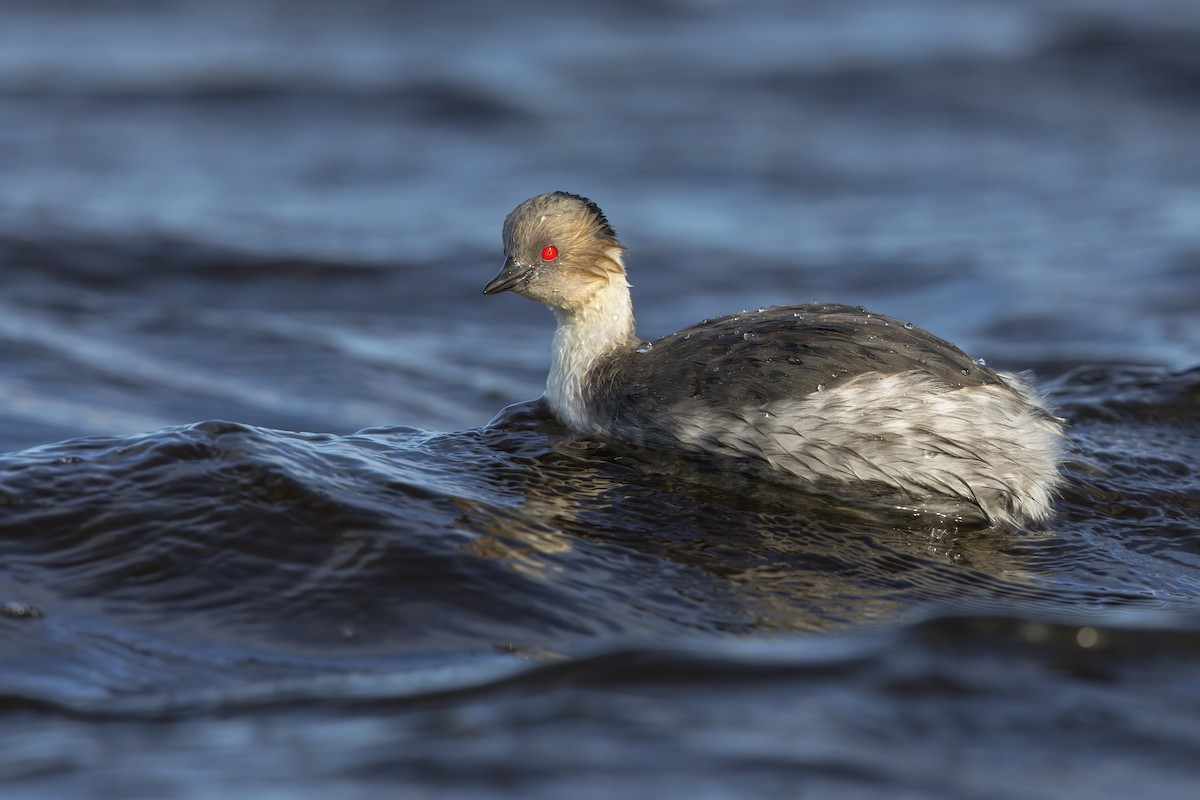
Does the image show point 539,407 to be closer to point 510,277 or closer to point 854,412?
point 510,277

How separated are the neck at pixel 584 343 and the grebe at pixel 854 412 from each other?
401 millimetres

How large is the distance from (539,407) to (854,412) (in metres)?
1.68

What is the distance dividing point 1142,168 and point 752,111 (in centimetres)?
389

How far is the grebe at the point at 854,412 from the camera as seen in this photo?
18.7ft

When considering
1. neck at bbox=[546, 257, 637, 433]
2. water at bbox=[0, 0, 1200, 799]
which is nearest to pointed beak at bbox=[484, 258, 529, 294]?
neck at bbox=[546, 257, 637, 433]

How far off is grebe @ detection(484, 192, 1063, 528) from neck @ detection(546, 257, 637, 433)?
401 millimetres

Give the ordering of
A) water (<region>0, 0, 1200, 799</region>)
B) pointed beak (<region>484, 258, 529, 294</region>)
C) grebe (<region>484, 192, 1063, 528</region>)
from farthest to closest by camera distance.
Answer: pointed beak (<region>484, 258, 529, 294</region>), grebe (<region>484, 192, 1063, 528</region>), water (<region>0, 0, 1200, 799</region>)

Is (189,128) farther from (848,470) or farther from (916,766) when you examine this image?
(916,766)

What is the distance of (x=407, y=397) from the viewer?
8.44m

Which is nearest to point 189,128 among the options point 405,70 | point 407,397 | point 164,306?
point 405,70

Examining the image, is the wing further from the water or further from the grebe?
the water

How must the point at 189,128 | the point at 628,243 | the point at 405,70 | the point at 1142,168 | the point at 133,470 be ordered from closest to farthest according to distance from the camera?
the point at 133,470 < the point at 628,243 < the point at 1142,168 < the point at 189,128 < the point at 405,70

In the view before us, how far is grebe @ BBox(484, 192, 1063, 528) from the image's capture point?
18.7 ft

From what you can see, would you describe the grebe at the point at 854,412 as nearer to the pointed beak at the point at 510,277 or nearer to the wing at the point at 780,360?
the wing at the point at 780,360
